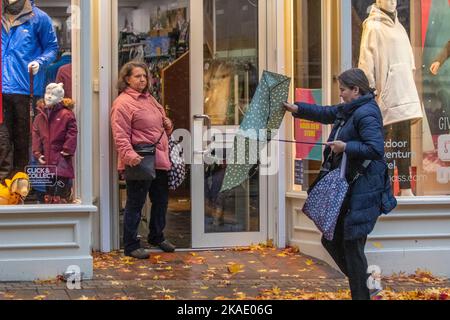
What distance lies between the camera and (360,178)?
5750 millimetres

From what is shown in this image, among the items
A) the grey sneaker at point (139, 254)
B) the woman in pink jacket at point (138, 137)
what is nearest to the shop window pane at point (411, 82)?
the woman in pink jacket at point (138, 137)

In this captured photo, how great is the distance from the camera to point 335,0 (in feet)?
25.1

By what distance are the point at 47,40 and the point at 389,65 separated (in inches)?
118

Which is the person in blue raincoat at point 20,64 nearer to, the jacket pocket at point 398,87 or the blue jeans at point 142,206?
the blue jeans at point 142,206

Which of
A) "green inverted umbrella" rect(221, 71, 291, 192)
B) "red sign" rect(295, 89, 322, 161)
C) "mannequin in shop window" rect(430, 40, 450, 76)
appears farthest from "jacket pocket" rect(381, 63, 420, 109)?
"green inverted umbrella" rect(221, 71, 291, 192)

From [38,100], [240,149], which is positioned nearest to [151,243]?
[240,149]

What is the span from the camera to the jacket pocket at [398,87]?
7422 mm

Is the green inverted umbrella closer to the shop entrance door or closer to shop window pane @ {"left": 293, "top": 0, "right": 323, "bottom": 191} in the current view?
shop window pane @ {"left": 293, "top": 0, "right": 323, "bottom": 191}

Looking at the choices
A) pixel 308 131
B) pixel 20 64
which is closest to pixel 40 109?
pixel 20 64

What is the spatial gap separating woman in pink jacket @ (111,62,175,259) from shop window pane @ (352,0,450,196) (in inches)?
74.1

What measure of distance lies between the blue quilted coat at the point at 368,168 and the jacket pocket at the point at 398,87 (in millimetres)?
1653

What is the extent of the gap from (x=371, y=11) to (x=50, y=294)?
12.2ft

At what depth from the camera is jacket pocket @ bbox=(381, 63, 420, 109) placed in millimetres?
7422
